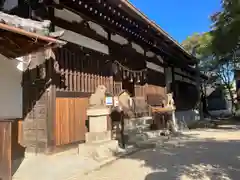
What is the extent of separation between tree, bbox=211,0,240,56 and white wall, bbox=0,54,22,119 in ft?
22.9

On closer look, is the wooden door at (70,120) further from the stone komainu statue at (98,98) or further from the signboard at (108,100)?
the signboard at (108,100)

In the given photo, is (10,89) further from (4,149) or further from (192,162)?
(192,162)

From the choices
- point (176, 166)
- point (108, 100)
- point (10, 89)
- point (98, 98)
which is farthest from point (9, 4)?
point (176, 166)

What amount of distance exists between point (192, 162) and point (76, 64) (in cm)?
432

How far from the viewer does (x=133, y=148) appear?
8.69 meters

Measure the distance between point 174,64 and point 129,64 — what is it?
21.0 feet

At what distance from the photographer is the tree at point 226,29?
10.0m

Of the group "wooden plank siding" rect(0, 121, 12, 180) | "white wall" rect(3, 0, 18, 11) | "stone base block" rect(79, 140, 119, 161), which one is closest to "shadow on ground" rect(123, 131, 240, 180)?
"stone base block" rect(79, 140, 119, 161)

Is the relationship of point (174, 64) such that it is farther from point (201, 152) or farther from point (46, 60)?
point (46, 60)

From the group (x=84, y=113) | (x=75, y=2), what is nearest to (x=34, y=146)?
(x=84, y=113)

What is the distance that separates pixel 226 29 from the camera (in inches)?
500

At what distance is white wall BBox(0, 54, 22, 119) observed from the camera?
6.82m

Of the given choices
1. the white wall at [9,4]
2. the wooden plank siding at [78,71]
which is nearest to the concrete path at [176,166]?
the wooden plank siding at [78,71]

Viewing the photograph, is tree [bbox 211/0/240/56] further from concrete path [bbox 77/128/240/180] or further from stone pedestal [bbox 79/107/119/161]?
stone pedestal [bbox 79/107/119/161]
